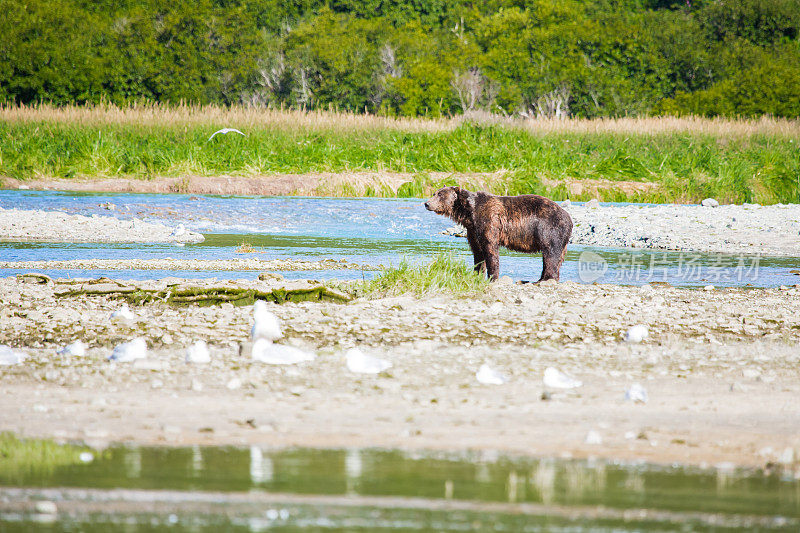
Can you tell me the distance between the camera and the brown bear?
1031 centimetres

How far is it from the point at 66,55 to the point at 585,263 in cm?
3682

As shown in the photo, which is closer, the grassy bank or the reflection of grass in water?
the reflection of grass in water

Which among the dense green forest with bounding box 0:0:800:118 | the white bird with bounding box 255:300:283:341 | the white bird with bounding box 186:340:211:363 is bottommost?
the white bird with bounding box 186:340:211:363

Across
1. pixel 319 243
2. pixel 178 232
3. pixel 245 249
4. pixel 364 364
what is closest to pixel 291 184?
pixel 178 232

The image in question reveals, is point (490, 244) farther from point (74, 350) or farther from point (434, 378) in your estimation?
point (74, 350)

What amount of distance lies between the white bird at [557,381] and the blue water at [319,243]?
4.11 meters

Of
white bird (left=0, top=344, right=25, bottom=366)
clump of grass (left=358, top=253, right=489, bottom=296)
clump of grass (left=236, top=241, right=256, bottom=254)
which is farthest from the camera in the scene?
clump of grass (left=236, top=241, right=256, bottom=254)

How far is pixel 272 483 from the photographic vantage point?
387cm

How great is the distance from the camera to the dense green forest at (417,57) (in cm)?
4691

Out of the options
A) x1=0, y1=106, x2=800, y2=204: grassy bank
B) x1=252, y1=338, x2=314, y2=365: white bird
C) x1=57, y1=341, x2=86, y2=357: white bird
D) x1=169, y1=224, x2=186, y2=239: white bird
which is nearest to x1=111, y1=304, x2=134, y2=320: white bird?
x1=57, y1=341, x2=86, y2=357: white bird

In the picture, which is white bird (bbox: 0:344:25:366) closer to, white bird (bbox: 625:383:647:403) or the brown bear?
white bird (bbox: 625:383:647:403)

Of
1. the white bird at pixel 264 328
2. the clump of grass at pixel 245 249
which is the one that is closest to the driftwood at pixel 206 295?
the white bird at pixel 264 328

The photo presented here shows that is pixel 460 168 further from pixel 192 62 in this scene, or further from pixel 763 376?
pixel 192 62

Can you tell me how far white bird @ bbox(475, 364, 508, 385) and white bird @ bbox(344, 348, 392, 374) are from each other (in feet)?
1.99
